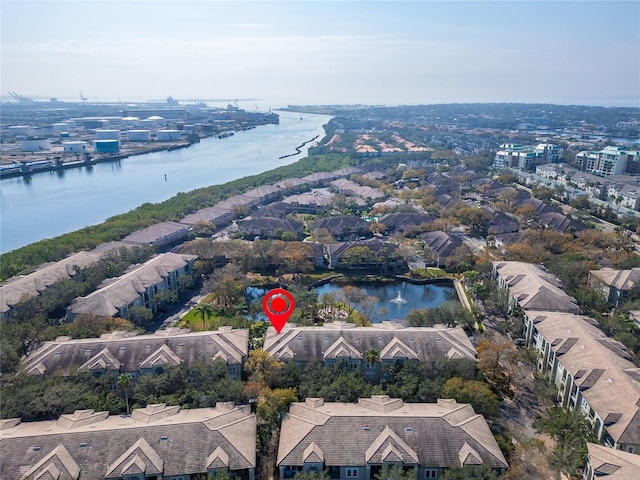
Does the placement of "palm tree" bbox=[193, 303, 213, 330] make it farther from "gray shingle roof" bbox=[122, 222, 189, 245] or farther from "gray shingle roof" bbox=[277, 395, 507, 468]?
"gray shingle roof" bbox=[122, 222, 189, 245]

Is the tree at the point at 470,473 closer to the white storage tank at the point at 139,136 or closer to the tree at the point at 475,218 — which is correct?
the tree at the point at 475,218

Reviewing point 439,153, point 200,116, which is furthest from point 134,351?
point 200,116

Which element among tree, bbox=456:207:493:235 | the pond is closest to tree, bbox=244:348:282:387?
the pond

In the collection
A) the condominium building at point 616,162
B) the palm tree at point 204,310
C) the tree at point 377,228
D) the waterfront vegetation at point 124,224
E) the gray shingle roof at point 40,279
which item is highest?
the condominium building at point 616,162

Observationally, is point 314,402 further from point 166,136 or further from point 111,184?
point 166,136

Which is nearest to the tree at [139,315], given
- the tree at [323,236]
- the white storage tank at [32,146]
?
the tree at [323,236]

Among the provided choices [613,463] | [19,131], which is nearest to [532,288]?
[613,463]

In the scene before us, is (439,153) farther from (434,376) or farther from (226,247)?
(434,376)
